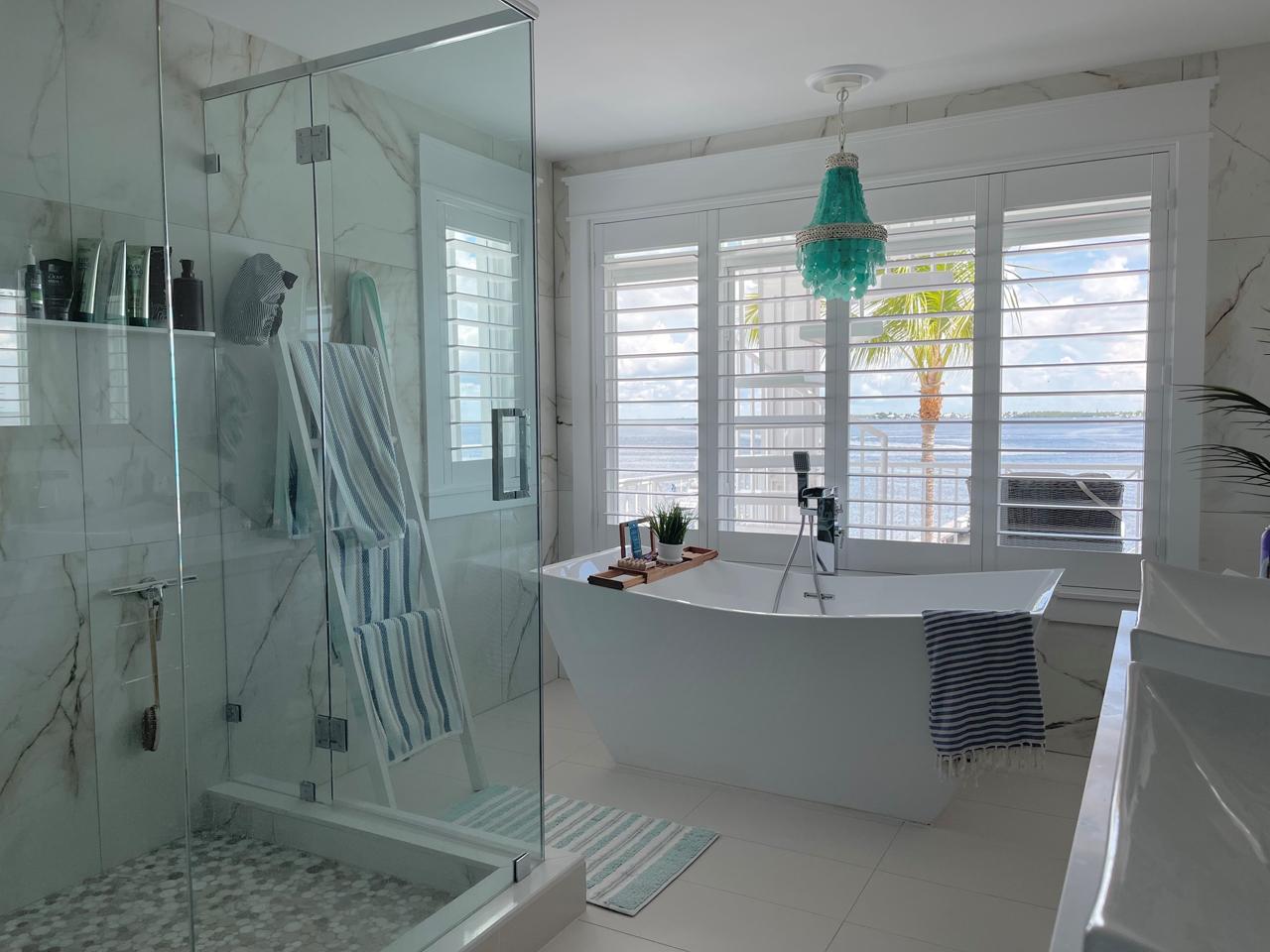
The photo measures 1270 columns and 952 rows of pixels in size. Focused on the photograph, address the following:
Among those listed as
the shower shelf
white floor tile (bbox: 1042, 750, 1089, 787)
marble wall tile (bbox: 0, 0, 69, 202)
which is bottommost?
white floor tile (bbox: 1042, 750, 1089, 787)

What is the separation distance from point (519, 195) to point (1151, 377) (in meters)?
2.44

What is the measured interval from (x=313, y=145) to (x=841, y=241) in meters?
1.83

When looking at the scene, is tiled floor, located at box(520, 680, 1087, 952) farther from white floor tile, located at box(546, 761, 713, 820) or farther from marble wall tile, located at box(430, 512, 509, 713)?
marble wall tile, located at box(430, 512, 509, 713)

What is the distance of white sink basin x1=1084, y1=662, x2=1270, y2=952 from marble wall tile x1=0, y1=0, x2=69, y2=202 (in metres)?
1.71

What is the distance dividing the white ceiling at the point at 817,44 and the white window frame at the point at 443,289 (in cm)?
89

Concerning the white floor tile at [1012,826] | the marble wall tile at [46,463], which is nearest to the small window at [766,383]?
the white floor tile at [1012,826]

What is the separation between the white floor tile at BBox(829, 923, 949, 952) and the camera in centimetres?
229

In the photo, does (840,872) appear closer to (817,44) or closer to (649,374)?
(649,374)

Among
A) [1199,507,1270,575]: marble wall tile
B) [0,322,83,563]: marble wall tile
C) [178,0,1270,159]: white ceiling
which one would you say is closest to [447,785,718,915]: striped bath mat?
[0,322,83,563]: marble wall tile

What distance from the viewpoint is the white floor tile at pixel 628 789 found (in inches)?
124

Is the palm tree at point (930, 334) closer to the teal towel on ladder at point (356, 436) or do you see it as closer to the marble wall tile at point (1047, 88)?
the marble wall tile at point (1047, 88)

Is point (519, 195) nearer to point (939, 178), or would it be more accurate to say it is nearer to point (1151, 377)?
point (939, 178)

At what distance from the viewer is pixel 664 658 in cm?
318

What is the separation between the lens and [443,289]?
7.07 ft
